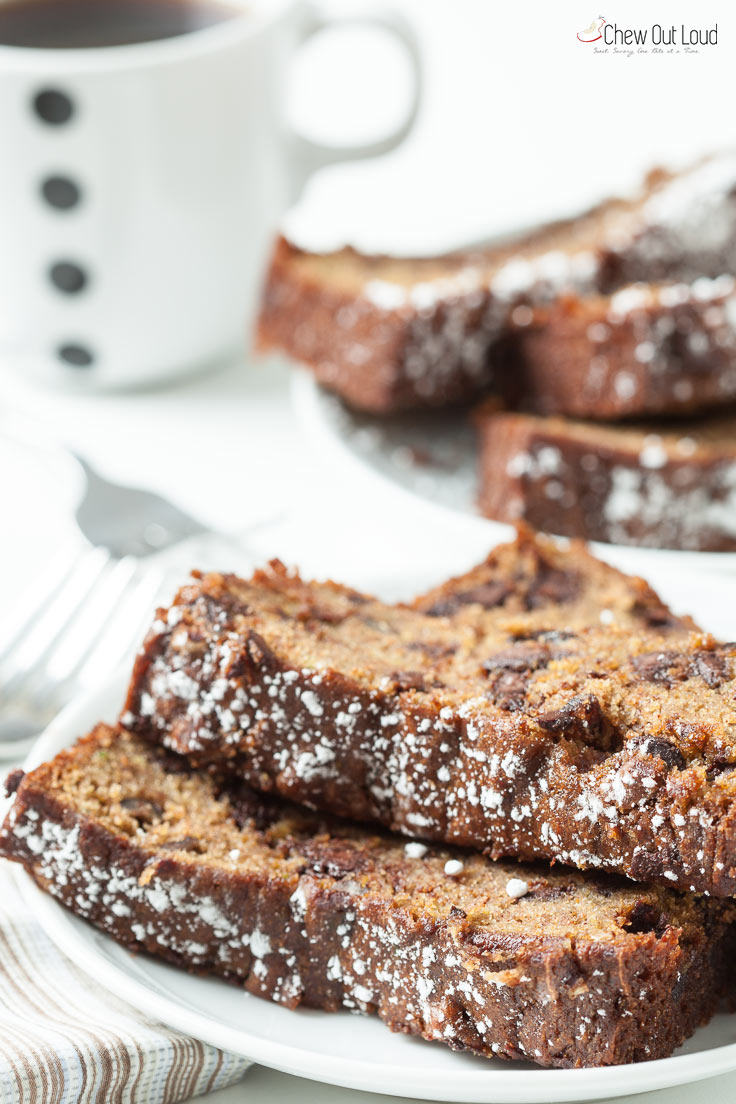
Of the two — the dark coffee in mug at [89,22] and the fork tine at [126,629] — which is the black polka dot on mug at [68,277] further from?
the fork tine at [126,629]

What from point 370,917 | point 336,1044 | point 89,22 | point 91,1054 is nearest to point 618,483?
point 370,917

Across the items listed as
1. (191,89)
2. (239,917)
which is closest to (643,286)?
(191,89)

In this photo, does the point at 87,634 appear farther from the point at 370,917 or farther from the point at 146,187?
the point at 146,187

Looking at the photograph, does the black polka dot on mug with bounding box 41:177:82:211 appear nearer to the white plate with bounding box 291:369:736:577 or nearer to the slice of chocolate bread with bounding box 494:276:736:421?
the white plate with bounding box 291:369:736:577

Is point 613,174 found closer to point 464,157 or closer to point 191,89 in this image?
point 464,157

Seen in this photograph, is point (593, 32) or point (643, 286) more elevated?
point (593, 32)

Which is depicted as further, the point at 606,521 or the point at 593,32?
the point at 606,521

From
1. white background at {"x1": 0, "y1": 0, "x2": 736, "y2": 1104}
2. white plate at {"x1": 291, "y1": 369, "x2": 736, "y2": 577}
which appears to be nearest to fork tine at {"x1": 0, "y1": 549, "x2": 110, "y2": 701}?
white background at {"x1": 0, "y1": 0, "x2": 736, "y2": 1104}
